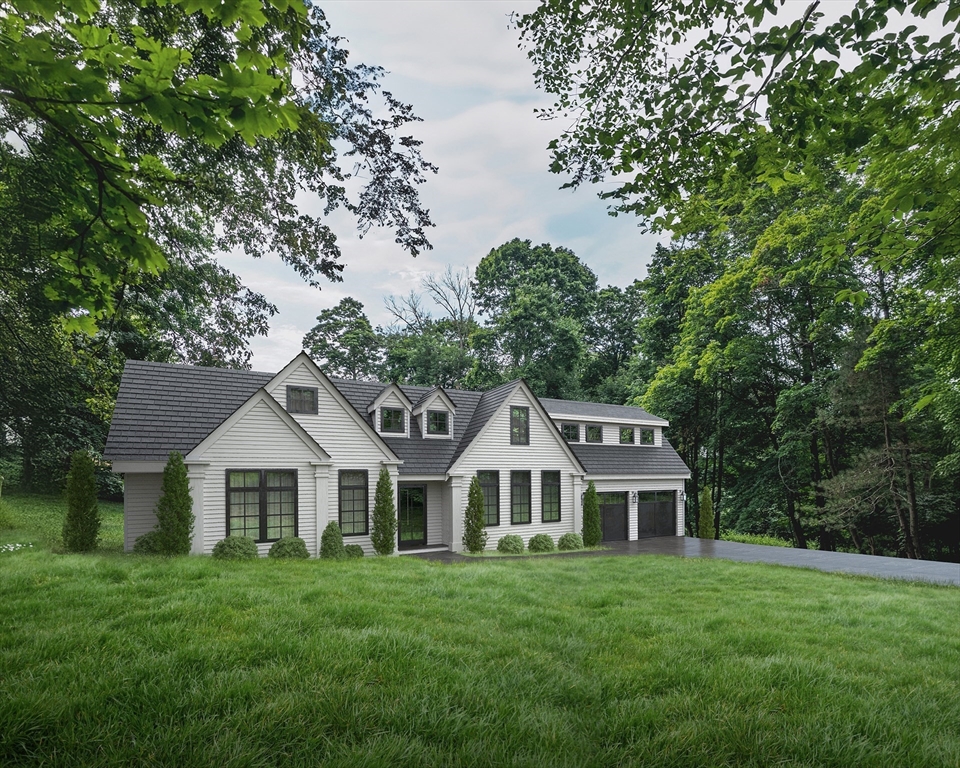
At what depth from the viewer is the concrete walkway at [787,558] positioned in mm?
15164

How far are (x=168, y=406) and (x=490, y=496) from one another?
34.4 ft

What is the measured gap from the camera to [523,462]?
20.0 m

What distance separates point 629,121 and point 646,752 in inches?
216

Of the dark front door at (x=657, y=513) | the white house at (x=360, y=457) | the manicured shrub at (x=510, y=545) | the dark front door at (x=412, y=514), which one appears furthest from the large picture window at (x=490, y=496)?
the dark front door at (x=657, y=513)

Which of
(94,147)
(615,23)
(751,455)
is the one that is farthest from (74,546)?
(751,455)

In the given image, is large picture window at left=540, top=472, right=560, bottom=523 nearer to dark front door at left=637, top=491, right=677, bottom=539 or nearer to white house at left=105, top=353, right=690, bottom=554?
white house at left=105, top=353, right=690, bottom=554

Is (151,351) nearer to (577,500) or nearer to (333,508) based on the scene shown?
(333,508)

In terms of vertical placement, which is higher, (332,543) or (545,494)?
(545,494)

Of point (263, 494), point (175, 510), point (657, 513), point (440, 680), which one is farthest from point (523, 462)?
point (440, 680)

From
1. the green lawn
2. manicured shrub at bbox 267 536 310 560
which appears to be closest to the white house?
manicured shrub at bbox 267 536 310 560

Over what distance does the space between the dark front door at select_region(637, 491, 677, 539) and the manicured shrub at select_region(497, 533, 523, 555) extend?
7356 mm

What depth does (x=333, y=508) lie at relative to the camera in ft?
52.3

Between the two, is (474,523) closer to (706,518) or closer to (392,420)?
(392,420)

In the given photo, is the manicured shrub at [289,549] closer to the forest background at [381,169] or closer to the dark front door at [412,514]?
the dark front door at [412,514]
